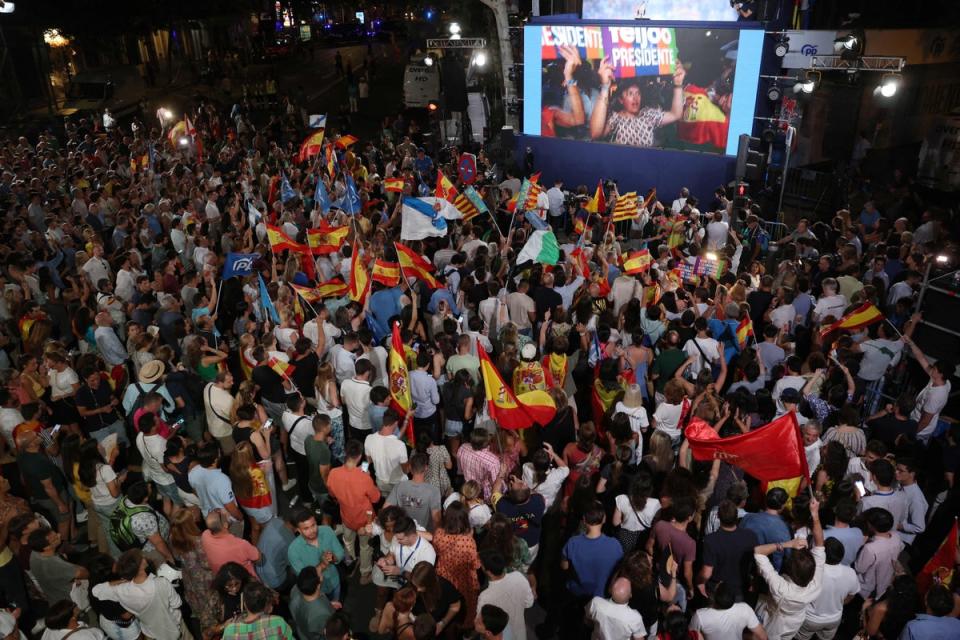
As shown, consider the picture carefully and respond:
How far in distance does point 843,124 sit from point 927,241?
1289 cm

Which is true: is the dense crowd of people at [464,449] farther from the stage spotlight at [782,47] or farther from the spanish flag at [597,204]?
the stage spotlight at [782,47]

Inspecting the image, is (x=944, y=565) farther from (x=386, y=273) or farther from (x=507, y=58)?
(x=507, y=58)

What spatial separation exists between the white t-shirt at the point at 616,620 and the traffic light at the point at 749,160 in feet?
32.1

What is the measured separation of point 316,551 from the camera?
17.0 ft

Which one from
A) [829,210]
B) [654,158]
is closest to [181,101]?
[654,158]

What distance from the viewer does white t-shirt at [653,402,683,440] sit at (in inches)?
261

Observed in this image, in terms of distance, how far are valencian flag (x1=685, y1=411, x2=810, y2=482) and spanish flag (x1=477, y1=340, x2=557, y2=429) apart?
1.26 metres

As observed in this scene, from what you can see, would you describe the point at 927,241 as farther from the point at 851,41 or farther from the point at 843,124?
the point at 843,124

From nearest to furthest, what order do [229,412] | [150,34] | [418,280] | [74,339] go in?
[229,412], [418,280], [74,339], [150,34]

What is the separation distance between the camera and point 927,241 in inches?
448

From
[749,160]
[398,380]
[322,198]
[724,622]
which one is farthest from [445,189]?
[724,622]

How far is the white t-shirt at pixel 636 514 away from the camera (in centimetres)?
555

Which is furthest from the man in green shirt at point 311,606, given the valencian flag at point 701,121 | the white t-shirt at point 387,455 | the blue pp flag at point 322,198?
the valencian flag at point 701,121

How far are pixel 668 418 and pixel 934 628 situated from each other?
2.67 m
